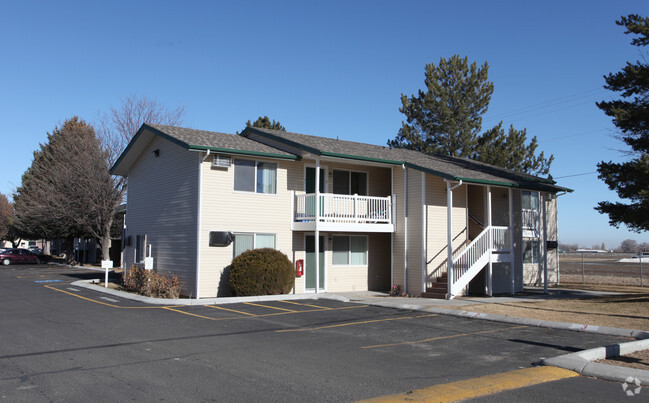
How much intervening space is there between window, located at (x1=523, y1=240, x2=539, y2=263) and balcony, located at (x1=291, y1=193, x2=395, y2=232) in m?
9.89

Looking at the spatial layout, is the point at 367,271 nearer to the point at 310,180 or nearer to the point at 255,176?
the point at 310,180

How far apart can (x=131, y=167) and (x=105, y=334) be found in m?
14.8

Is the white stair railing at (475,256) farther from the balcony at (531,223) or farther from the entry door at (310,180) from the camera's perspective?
the entry door at (310,180)

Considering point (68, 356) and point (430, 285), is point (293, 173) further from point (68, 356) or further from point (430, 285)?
point (68, 356)

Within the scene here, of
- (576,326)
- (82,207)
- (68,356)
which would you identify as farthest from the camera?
(82,207)

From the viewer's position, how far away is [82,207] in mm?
36438

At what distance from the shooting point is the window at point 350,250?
21312 mm

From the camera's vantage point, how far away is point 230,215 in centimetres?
1888

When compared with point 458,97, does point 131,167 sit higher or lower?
lower

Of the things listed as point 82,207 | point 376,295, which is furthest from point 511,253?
point 82,207

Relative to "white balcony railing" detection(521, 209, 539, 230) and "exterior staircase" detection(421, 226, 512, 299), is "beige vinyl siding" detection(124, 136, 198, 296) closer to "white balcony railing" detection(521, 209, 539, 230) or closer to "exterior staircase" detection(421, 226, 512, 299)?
"exterior staircase" detection(421, 226, 512, 299)

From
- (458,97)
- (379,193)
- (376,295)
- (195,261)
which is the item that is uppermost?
(458,97)

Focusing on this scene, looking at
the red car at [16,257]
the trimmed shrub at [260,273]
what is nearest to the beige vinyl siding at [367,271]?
the trimmed shrub at [260,273]

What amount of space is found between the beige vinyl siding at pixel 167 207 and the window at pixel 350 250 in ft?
19.1
